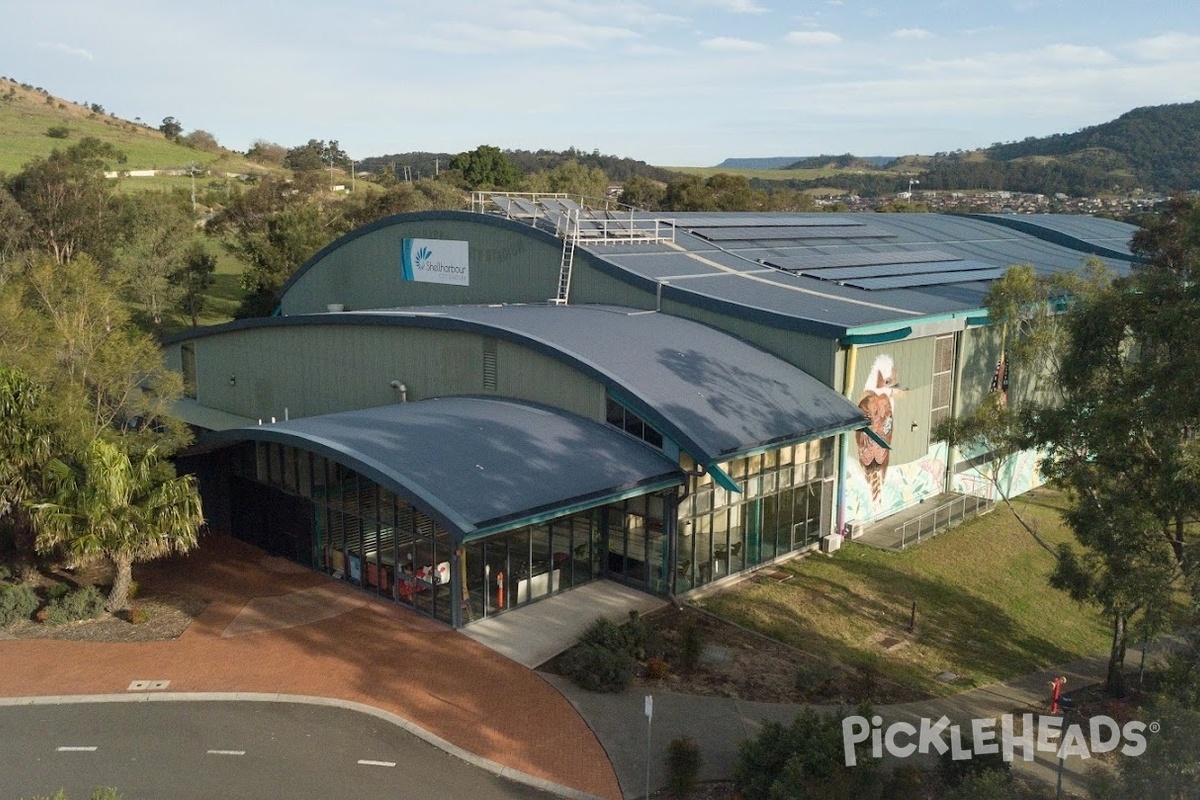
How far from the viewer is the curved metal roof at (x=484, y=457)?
21188 mm

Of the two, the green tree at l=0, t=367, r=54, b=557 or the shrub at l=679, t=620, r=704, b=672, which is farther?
the green tree at l=0, t=367, r=54, b=557

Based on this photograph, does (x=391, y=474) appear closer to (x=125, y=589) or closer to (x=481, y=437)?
(x=481, y=437)

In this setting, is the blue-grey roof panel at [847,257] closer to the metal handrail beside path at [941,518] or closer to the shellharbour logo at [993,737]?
the metal handrail beside path at [941,518]

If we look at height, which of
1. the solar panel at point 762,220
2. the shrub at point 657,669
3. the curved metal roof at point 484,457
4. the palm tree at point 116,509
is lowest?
the shrub at point 657,669

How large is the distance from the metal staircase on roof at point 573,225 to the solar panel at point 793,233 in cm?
183

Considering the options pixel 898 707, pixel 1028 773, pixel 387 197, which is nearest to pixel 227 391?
pixel 898 707

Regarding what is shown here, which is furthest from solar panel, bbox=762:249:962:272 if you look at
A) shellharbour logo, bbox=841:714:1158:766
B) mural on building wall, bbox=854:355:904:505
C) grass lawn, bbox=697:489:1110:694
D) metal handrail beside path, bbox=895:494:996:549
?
shellharbour logo, bbox=841:714:1158:766

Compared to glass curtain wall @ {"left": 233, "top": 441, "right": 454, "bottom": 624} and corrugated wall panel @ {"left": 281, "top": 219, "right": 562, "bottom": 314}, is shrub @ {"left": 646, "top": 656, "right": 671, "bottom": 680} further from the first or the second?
corrugated wall panel @ {"left": 281, "top": 219, "right": 562, "bottom": 314}

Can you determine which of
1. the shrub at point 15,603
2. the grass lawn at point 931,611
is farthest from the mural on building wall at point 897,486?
the shrub at point 15,603

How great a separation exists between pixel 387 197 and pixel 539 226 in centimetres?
4407

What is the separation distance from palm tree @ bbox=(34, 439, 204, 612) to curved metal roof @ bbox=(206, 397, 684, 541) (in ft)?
8.69

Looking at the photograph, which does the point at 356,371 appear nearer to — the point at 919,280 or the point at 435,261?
the point at 435,261

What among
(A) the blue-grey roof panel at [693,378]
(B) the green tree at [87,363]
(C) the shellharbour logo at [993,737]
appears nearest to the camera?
(C) the shellharbour logo at [993,737]

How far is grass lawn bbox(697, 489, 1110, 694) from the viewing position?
22.0m
